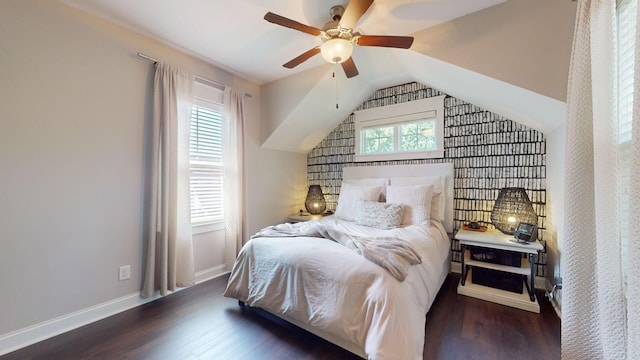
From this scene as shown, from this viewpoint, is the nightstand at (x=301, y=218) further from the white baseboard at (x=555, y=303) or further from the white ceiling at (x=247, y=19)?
the white baseboard at (x=555, y=303)

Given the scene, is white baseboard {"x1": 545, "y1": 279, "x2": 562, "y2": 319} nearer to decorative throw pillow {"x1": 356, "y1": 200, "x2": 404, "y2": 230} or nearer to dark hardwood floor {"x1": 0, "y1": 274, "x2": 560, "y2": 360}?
dark hardwood floor {"x1": 0, "y1": 274, "x2": 560, "y2": 360}

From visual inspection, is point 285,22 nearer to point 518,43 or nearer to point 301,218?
point 518,43

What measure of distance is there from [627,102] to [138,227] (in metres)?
3.42

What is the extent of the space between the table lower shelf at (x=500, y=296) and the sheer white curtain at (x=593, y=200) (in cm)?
119

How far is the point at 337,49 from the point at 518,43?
134 centimetres

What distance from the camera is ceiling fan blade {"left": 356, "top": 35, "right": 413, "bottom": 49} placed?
70.7 inches

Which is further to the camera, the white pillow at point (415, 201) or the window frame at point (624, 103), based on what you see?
the white pillow at point (415, 201)

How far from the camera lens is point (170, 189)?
2377 millimetres

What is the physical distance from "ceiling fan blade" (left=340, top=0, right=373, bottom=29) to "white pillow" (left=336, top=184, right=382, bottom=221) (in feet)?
6.14

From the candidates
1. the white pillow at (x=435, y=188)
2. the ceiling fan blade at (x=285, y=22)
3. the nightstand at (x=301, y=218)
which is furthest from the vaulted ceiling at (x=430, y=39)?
the nightstand at (x=301, y=218)

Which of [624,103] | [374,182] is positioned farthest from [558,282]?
[374,182]

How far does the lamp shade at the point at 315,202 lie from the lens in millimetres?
3875

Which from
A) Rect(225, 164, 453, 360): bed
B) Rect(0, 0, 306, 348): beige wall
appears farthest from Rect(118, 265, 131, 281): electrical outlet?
Rect(225, 164, 453, 360): bed

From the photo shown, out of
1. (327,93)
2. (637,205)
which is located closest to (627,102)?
(637,205)
